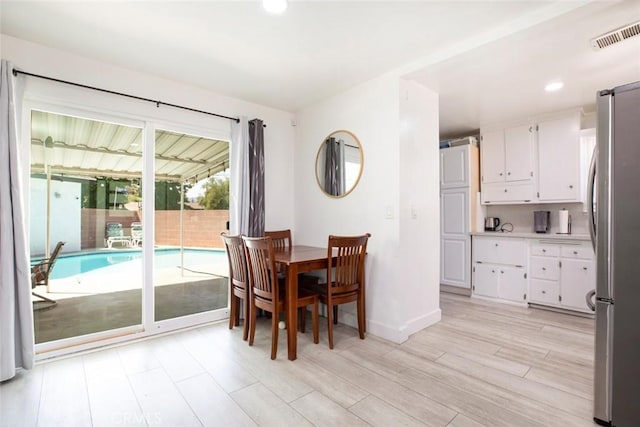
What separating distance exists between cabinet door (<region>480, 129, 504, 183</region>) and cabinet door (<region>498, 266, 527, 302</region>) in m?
1.22

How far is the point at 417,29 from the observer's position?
7.09ft

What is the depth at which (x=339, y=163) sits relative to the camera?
334cm

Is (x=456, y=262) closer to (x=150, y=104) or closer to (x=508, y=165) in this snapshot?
(x=508, y=165)

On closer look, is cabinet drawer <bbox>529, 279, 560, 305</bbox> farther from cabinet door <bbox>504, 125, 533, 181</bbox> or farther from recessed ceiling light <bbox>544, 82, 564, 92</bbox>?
recessed ceiling light <bbox>544, 82, 564, 92</bbox>

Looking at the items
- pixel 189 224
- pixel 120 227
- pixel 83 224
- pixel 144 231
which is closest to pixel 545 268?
pixel 189 224

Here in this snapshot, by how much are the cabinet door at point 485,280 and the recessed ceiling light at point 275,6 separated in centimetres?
382

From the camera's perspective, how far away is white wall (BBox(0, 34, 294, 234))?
2.33m

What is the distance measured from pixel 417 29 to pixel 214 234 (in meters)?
2.78

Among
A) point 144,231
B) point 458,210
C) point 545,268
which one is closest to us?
point 144,231

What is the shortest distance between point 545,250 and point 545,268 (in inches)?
8.4

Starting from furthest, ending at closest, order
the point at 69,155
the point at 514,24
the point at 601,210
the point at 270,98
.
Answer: the point at 270,98, the point at 69,155, the point at 514,24, the point at 601,210

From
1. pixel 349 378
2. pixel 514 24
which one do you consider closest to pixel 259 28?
pixel 514 24

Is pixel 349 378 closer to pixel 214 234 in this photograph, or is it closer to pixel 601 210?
pixel 601 210

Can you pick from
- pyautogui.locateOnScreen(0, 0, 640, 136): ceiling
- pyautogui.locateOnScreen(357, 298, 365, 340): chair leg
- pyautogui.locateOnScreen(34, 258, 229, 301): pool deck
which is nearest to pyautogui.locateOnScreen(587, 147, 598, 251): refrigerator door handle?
pyautogui.locateOnScreen(0, 0, 640, 136): ceiling
